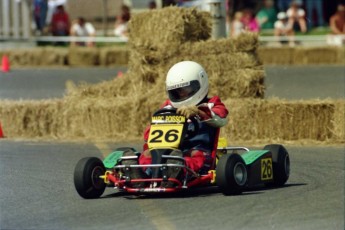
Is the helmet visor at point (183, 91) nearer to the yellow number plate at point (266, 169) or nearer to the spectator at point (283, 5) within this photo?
the yellow number plate at point (266, 169)

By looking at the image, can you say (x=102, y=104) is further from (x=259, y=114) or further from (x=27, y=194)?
(x=27, y=194)

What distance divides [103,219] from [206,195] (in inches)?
51.8

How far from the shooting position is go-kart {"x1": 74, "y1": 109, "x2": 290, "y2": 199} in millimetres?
8297

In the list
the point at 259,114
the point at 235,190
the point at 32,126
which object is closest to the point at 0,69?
the point at 32,126

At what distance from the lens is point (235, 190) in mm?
8367

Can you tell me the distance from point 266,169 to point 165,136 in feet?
3.26

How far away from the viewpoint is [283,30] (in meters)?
26.5

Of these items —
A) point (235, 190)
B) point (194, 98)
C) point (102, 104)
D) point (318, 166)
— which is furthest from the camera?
point (102, 104)

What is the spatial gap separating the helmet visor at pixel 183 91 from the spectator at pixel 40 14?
19.3 m

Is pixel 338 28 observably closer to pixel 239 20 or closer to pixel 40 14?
pixel 239 20

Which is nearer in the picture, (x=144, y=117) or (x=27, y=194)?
(x=27, y=194)

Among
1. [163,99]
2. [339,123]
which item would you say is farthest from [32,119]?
→ [339,123]

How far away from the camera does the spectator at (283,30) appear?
2609 centimetres

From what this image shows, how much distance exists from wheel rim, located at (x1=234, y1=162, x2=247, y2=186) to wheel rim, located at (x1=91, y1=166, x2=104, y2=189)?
1098 mm
